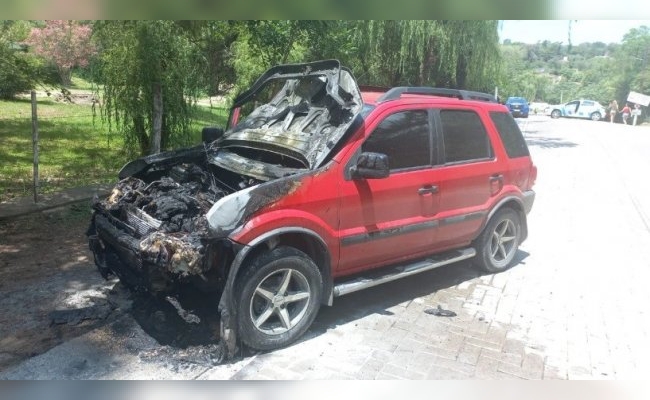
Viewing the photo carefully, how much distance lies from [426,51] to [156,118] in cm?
958

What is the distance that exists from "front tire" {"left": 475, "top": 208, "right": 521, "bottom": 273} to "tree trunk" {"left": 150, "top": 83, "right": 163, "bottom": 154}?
229 inches

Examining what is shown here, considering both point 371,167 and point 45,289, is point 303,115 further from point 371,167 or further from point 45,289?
point 45,289

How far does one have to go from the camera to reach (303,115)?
4.93m

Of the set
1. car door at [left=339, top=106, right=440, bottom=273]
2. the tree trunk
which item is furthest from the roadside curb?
car door at [left=339, top=106, right=440, bottom=273]

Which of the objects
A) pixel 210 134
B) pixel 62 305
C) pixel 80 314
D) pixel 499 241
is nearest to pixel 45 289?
pixel 62 305

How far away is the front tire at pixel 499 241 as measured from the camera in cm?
559

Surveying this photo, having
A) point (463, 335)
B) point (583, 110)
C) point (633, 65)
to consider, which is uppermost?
point (633, 65)

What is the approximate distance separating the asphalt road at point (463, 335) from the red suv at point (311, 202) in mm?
339

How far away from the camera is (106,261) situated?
451cm

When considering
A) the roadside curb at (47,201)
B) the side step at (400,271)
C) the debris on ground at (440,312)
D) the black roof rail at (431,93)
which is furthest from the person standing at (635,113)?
the debris on ground at (440,312)

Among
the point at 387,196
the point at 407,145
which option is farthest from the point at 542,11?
the point at 387,196

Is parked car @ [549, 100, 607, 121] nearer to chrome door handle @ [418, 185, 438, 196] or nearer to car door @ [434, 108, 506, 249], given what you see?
car door @ [434, 108, 506, 249]

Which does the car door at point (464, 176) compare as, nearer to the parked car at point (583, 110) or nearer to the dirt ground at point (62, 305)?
the dirt ground at point (62, 305)

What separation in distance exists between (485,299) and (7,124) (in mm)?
15610
